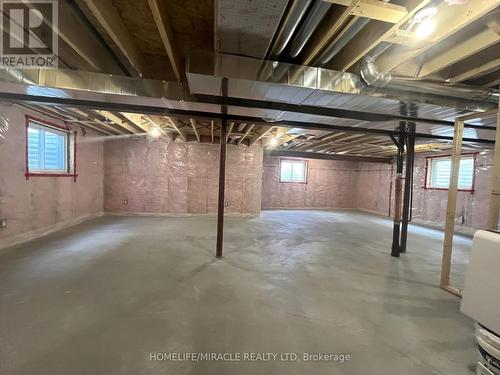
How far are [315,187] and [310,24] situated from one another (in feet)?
27.1

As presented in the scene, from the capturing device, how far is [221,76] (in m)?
1.94

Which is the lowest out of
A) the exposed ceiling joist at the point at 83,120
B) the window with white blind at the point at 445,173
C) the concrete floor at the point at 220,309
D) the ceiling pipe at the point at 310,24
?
the concrete floor at the point at 220,309

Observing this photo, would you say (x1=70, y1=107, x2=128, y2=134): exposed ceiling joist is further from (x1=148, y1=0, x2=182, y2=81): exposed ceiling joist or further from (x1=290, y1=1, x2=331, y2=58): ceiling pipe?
(x1=290, y1=1, x2=331, y2=58): ceiling pipe

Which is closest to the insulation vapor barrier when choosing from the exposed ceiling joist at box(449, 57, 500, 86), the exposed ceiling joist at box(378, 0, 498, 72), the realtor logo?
the exposed ceiling joist at box(449, 57, 500, 86)

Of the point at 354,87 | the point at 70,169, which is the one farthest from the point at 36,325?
the point at 70,169

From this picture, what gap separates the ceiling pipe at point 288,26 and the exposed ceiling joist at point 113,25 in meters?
1.19

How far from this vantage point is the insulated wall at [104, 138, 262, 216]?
620 cm

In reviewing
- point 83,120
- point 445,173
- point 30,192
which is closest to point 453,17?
point 83,120

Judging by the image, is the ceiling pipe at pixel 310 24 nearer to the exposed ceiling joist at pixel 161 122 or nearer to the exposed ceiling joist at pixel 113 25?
the exposed ceiling joist at pixel 113 25

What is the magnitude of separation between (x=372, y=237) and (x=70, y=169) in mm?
6446

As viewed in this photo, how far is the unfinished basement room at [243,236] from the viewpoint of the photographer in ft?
A: 4.96

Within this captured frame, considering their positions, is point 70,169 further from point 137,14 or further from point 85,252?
point 137,14

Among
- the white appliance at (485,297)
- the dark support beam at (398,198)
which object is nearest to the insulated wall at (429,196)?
the dark support beam at (398,198)

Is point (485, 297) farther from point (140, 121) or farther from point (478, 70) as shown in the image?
point (140, 121)
